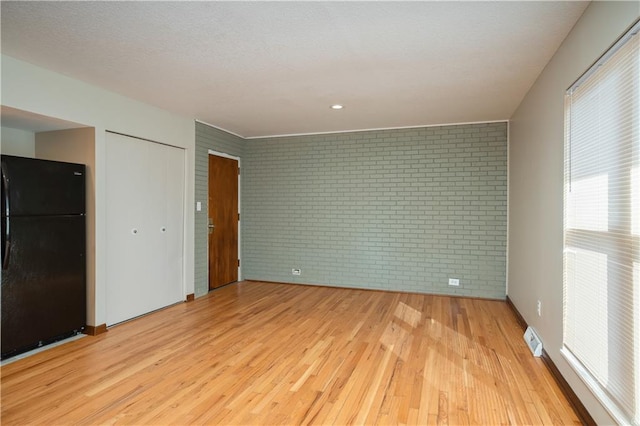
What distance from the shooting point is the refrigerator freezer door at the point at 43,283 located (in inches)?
118

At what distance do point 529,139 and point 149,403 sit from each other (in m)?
4.10

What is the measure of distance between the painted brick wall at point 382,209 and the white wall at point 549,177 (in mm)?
674

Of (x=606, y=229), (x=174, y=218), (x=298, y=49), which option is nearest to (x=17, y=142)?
(x=174, y=218)

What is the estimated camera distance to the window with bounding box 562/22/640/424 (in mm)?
1705

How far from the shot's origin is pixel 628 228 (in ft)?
5.77

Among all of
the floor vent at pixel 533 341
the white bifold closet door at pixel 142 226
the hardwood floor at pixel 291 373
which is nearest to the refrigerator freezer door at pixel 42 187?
the white bifold closet door at pixel 142 226

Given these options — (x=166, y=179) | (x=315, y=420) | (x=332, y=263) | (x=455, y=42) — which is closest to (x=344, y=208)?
(x=332, y=263)

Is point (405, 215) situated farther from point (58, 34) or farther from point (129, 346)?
point (58, 34)

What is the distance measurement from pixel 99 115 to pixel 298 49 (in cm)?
231

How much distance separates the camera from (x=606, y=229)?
1989 millimetres

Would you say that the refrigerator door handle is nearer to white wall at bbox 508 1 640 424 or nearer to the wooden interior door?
the wooden interior door

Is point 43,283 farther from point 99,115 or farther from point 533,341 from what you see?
point 533,341

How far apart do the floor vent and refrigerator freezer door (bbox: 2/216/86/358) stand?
435cm

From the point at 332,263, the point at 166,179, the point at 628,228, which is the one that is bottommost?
the point at 332,263
